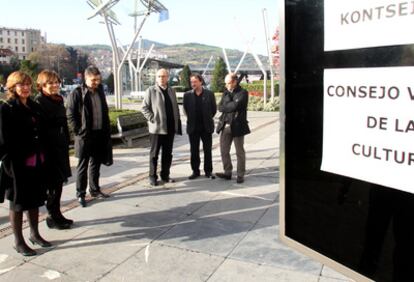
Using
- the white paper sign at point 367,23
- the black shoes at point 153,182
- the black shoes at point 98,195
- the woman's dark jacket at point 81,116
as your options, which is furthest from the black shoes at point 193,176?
the white paper sign at point 367,23

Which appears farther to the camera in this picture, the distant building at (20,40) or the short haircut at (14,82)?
the distant building at (20,40)

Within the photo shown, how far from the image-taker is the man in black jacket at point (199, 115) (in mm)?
6855

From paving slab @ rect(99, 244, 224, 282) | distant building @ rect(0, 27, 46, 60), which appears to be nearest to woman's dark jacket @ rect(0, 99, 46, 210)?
paving slab @ rect(99, 244, 224, 282)

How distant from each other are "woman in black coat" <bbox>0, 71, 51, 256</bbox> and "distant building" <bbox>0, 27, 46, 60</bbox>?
142m

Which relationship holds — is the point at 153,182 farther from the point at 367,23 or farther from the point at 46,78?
the point at 367,23

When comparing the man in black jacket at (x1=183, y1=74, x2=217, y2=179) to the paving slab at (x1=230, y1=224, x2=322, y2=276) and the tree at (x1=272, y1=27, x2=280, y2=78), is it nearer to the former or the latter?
the tree at (x1=272, y1=27, x2=280, y2=78)

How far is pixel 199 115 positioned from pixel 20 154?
3565 mm

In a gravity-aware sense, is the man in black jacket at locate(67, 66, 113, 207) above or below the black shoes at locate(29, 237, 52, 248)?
above

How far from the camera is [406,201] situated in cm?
122

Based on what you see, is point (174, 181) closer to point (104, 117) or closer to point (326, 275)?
point (104, 117)

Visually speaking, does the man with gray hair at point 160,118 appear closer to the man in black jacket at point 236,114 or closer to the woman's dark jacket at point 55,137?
the man in black jacket at point 236,114

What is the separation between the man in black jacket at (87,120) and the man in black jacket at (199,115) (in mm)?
1707

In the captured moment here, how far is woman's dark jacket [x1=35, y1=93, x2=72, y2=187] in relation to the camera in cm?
430

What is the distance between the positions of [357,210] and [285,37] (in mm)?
711
